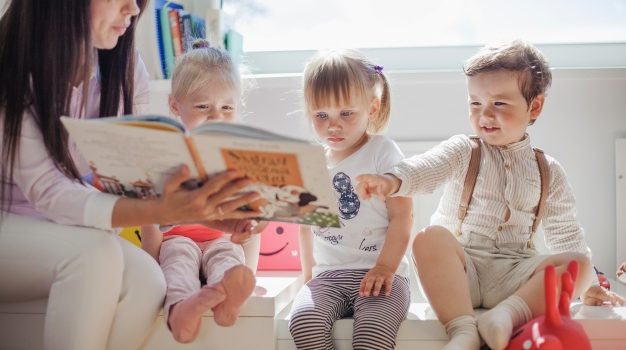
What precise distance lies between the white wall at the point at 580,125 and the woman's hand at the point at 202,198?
950 mm

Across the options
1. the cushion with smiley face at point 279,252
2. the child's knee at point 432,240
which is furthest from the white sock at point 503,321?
the cushion with smiley face at point 279,252

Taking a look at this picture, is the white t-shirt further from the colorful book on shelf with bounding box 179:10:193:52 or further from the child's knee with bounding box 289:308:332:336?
the colorful book on shelf with bounding box 179:10:193:52

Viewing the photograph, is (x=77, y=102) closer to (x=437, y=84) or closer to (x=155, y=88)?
(x=155, y=88)

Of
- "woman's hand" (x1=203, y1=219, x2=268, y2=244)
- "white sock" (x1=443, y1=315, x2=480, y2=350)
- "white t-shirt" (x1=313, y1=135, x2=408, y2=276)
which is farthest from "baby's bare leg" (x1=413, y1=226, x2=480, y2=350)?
"woman's hand" (x1=203, y1=219, x2=268, y2=244)

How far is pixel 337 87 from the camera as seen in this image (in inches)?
63.6

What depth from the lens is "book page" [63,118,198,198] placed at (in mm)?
1088

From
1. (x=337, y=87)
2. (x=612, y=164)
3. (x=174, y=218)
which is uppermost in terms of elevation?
(x=337, y=87)


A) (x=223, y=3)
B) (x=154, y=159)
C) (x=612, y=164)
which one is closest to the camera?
(x=154, y=159)

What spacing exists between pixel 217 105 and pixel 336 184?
1.07 feet

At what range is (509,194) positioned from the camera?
161 cm

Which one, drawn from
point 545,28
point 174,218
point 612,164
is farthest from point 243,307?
point 545,28

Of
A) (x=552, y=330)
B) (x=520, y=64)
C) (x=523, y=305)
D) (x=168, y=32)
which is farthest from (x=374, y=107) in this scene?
(x=168, y=32)

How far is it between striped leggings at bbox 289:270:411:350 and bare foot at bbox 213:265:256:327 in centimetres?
15

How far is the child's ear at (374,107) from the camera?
1670 mm
